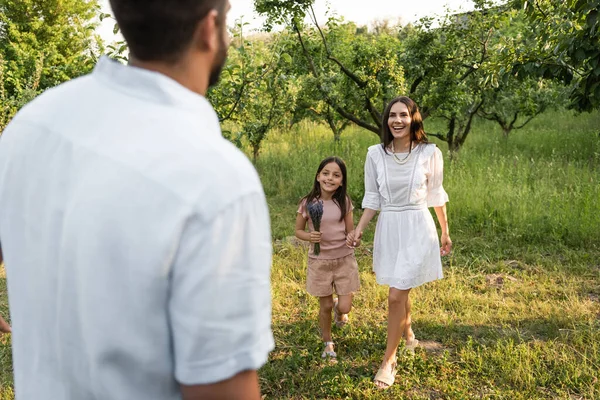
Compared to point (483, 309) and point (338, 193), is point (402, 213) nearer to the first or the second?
point (338, 193)

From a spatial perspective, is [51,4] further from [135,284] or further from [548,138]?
[135,284]

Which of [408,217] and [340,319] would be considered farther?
[340,319]

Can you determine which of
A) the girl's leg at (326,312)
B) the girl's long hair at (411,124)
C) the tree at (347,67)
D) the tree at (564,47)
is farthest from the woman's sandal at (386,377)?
the tree at (347,67)

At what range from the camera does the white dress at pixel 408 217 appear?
12.8 ft

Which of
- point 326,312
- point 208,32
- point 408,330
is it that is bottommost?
point 408,330

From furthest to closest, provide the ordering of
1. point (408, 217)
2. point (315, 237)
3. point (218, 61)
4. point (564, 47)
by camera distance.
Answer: point (564, 47), point (315, 237), point (408, 217), point (218, 61)

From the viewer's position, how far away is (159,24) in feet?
2.90

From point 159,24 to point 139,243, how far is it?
0.35 m

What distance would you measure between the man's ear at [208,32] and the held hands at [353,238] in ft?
10.1

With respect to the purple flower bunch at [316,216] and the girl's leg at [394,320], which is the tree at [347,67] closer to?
the purple flower bunch at [316,216]

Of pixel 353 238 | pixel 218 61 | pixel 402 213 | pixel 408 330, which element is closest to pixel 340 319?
pixel 408 330

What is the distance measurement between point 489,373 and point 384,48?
6.48 m

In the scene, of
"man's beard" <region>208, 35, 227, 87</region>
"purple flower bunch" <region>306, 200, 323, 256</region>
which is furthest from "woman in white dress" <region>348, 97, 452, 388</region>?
"man's beard" <region>208, 35, 227, 87</region>

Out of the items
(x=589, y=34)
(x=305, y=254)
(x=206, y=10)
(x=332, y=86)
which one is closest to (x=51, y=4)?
(x=332, y=86)
